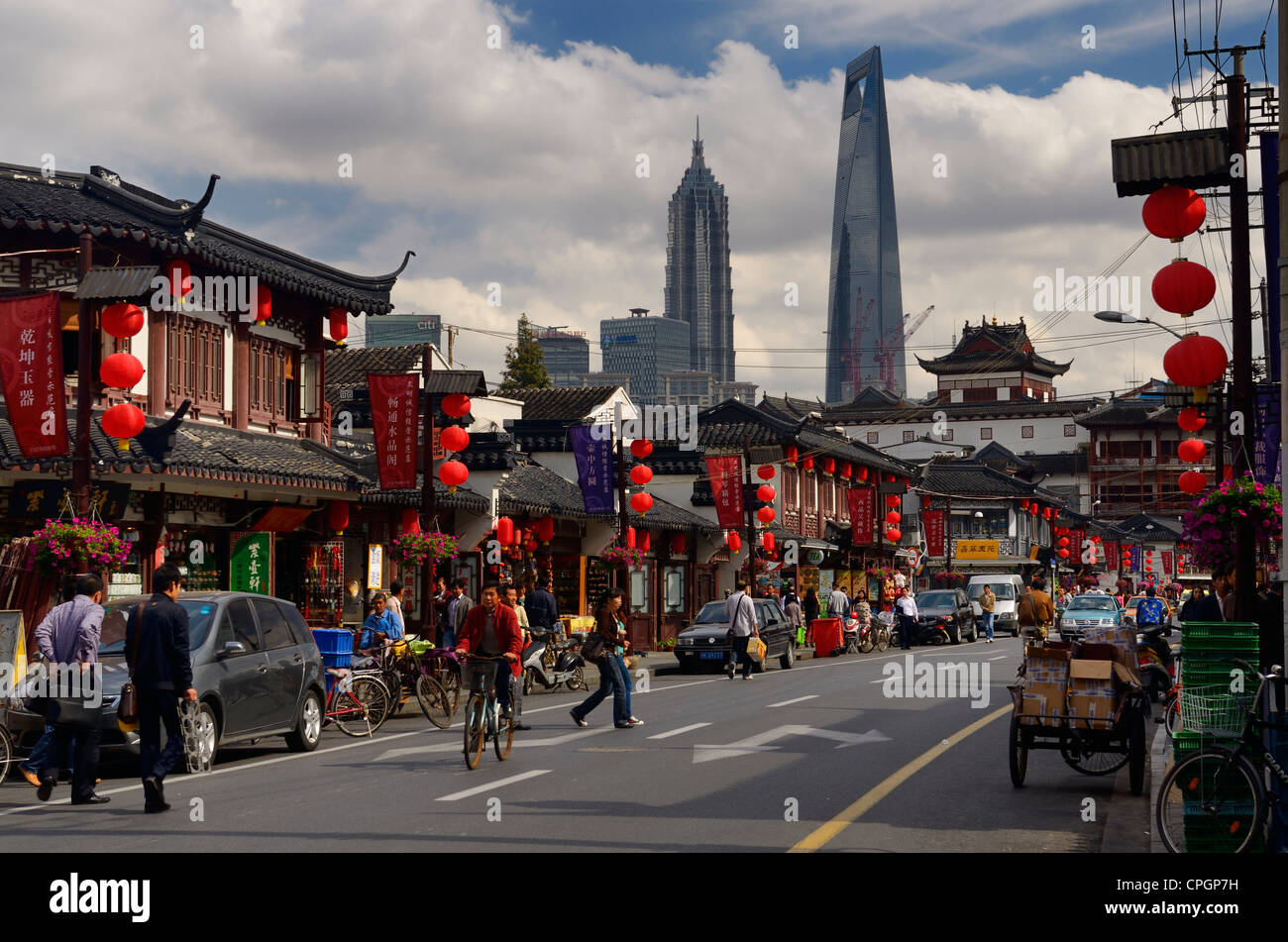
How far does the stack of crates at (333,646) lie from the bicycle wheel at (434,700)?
101cm

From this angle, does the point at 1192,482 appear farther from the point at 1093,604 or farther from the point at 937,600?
the point at 937,600

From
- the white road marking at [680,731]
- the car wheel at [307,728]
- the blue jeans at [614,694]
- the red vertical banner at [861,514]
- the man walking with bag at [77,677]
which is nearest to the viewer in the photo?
the man walking with bag at [77,677]

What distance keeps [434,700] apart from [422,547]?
704 centimetres

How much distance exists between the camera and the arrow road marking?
15258 millimetres

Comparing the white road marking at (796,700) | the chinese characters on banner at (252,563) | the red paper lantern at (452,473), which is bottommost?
the white road marking at (796,700)

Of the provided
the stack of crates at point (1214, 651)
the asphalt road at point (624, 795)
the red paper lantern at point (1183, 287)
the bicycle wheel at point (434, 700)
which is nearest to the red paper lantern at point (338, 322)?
the asphalt road at point (624, 795)

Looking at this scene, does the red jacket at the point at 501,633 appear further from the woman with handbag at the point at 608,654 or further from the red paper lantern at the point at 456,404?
the red paper lantern at the point at 456,404

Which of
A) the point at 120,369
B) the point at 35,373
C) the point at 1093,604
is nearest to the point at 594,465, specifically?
the point at 1093,604

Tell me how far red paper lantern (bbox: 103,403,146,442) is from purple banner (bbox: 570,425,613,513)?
50.4 ft

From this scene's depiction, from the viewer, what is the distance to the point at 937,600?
49594mm

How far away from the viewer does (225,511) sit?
2470cm

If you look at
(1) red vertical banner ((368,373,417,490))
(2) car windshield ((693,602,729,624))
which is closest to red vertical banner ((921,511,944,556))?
(2) car windshield ((693,602,729,624))

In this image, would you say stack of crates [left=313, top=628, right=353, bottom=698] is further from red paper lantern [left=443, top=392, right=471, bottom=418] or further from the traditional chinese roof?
the traditional chinese roof

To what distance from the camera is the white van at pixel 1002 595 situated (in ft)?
186
